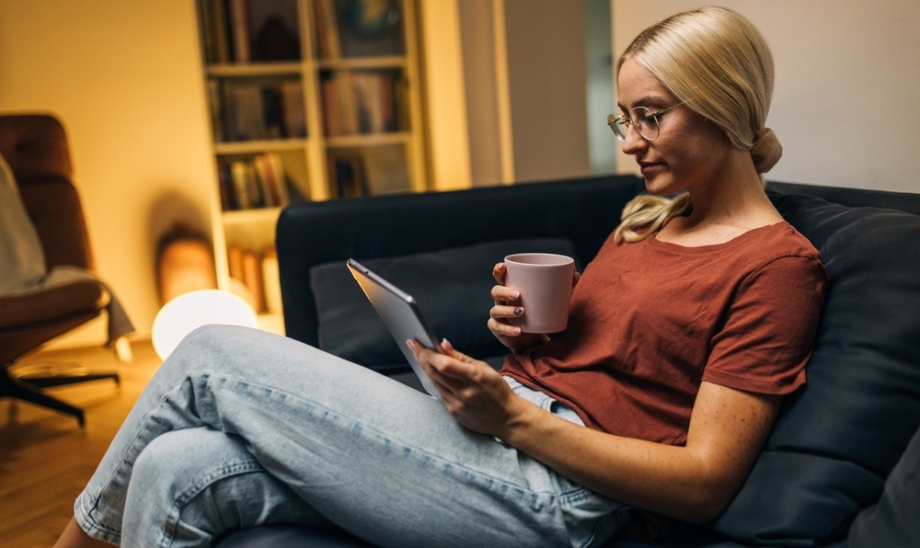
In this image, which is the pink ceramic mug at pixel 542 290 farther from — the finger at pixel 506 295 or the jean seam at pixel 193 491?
the jean seam at pixel 193 491

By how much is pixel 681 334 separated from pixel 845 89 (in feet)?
2.26

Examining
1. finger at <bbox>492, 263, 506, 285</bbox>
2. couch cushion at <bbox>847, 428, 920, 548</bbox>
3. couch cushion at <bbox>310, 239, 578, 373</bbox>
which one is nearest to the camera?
couch cushion at <bbox>847, 428, 920, 548</bbox>

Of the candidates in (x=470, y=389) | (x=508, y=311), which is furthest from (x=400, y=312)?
(x=508, y=311)

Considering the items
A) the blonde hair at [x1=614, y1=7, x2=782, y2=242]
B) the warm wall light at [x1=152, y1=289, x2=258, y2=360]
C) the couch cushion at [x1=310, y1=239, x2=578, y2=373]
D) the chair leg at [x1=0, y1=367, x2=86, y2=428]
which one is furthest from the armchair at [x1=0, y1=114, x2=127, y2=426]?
the blonde hair at [x1=614, y1=7, x2=782, y2=242]

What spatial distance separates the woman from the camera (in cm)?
97

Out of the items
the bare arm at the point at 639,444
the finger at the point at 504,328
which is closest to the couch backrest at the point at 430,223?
the finger at the point at 504,328

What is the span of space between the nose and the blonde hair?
0.08 meters

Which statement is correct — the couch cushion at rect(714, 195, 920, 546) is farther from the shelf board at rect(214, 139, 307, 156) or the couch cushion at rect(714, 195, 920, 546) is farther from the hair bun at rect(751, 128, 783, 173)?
the shelf board at rect(214, 139, 307, 156)

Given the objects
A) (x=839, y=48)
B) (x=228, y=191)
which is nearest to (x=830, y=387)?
(x=839, y=48)

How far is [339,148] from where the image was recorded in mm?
3863

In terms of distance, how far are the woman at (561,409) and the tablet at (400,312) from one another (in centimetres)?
3

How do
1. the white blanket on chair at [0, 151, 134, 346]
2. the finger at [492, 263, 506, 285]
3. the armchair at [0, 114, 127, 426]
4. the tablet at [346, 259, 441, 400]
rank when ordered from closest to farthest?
the tablet at [346, 259, 441, 400], the finger at [492, 263, 506, 285], the armchair at [0, 114, 127, 426], the white blanket on chair at [0, 151, 134, 346]

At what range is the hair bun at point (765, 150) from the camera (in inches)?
47.5

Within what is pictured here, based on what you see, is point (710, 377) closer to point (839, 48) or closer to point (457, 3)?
point (839, 48)
